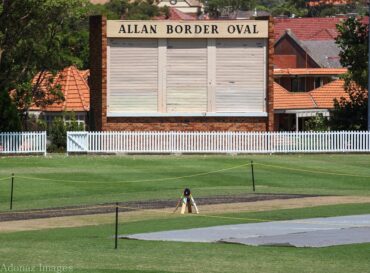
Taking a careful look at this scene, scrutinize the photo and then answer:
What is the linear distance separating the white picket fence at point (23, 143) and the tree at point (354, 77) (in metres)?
18.3

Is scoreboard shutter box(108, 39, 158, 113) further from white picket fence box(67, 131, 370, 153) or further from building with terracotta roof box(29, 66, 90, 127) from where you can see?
building with terracotta roof box(29, 66, 90, 127)

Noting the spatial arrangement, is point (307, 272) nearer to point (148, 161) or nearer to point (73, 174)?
point (73, 174)

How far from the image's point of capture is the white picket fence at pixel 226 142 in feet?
193

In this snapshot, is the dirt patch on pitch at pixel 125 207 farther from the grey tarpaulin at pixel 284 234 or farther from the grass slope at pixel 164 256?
the grey tarpaulin at pixel 284 234

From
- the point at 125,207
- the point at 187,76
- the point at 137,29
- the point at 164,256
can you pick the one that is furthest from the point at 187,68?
the point at 164,256

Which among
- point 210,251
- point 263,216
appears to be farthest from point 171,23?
point 210,251

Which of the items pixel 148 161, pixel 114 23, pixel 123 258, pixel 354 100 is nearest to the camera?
pixel 123 258

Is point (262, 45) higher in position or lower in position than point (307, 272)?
higher

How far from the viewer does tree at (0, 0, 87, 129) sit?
60906 millimetres

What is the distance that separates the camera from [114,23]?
61500mm

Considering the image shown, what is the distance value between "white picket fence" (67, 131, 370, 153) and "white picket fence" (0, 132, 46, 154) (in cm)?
183

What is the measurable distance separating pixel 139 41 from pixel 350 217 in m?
30.7

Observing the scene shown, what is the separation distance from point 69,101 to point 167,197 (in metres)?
38.9

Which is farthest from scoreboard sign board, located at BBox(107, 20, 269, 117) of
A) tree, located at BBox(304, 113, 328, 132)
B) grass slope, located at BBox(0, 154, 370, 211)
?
tree, located at BBox(304, 113, 328, 132)
